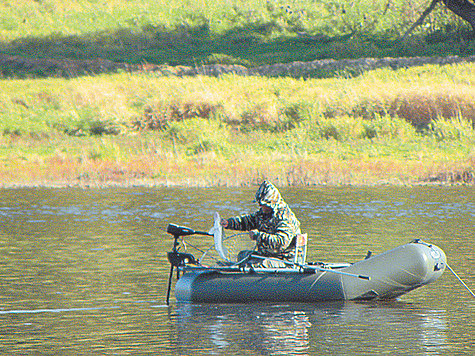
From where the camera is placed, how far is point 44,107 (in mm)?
37125

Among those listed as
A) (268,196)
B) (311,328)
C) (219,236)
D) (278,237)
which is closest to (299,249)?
(278,237)

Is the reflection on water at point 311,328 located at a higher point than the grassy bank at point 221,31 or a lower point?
lower

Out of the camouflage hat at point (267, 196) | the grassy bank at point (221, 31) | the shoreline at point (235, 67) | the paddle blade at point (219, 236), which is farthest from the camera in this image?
the grassy bank at point (221, 31)

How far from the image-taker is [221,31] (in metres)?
58.7

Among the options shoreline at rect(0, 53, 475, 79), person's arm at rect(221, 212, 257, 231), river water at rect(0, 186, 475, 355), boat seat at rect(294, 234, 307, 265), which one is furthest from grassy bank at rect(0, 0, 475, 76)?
boat seat at rect(294, 234, 307, 265)

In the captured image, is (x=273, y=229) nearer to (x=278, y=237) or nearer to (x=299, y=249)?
(x=278, y=237)

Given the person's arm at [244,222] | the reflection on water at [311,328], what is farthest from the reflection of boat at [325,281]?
the person's arm at [244,222]

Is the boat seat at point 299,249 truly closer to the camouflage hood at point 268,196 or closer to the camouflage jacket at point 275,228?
the camouflage jacket at point 275,228

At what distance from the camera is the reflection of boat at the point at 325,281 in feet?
40.9

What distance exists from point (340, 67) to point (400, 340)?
117ft

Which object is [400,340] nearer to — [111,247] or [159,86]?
[111,247]

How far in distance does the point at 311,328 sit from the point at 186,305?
82.0 inches

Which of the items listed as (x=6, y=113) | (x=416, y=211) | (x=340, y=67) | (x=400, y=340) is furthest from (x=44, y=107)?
(x=400, y=340)

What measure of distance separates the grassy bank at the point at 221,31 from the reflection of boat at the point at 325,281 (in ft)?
118
